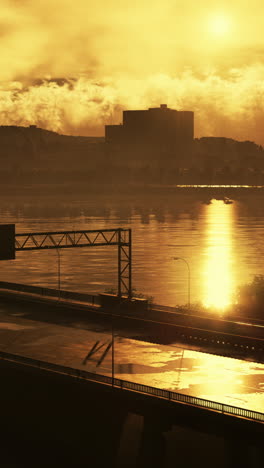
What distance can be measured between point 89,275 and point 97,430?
325 ft

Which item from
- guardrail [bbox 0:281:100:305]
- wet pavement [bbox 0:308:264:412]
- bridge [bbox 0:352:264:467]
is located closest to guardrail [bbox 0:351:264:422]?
bridge [bbox 0:352:264:467]

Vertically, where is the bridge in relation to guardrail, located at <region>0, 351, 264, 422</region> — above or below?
below

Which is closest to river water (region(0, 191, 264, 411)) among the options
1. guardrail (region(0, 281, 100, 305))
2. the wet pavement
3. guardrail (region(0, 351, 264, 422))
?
the wet pavement

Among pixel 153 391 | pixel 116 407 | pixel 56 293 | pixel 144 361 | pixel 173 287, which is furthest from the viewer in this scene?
pixel 173 287

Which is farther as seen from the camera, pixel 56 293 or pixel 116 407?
pixel 56 293

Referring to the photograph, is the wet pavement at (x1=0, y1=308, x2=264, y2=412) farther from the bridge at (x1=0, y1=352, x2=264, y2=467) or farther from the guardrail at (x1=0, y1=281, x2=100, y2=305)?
the guardrail at (x1=0, y1=281, x2=100, y2=305)

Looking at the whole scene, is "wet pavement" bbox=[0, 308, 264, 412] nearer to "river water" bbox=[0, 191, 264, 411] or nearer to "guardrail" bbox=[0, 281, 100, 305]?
"river water" bbox=[0, 191, 264, 411]

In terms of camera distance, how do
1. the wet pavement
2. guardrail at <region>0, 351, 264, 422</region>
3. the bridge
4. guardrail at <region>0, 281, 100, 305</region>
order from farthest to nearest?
guardrail at <region>0, 281, 100, 305</region> < the wet pavement < the bridge < guardrail at <region>0, 351, 264, 422</region>

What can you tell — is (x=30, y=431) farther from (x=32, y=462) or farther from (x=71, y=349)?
(x=71, y=349)

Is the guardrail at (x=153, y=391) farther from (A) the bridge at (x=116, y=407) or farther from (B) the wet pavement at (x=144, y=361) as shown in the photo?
(B) the wet pavement at (x=144, y=361)

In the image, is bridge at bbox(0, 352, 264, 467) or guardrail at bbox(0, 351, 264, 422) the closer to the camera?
guardrail at bbox(0, 351, 264, 422)

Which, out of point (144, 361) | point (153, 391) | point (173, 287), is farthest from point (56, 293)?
point (153, 391)

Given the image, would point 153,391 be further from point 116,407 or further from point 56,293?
point 56,293

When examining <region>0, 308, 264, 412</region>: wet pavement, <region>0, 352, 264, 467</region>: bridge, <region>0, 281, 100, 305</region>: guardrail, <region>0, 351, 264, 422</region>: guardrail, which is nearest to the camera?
<region>0, 351, 264, 422</region>: guardrail
